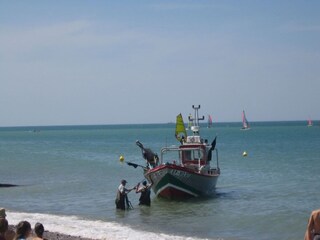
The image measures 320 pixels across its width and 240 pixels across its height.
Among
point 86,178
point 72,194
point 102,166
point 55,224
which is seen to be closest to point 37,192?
point 72,194

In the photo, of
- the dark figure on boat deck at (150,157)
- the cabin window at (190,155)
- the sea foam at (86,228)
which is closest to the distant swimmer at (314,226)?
the sea foam at (86,228)

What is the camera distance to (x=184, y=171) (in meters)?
23.7

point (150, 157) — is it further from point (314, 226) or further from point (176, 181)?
point (314, 226)

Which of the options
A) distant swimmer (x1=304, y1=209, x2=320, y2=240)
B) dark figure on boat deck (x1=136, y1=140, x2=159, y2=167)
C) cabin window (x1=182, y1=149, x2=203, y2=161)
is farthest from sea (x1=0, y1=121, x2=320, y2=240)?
distant swimmer (x1=304, y1=209, x2=320, y2=240)

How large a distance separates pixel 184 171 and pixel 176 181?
0.65 m

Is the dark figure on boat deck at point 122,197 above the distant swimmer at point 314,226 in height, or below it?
below

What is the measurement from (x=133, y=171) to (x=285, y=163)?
13.8 metres

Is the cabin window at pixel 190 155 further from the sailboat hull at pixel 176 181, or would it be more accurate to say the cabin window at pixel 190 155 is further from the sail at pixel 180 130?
the sail at pixel 180 130

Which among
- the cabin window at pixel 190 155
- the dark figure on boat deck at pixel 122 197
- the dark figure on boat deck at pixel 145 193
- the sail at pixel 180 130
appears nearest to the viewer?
the dark figure on boat deck at pixel 122 197

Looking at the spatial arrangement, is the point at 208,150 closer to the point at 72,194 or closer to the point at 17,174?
the point at 72,194

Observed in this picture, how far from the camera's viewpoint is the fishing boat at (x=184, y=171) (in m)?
23.7

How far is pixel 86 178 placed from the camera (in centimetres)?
3709

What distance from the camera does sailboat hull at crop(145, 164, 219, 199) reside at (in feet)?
77.3

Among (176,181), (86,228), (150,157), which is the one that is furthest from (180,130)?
(86,228)
